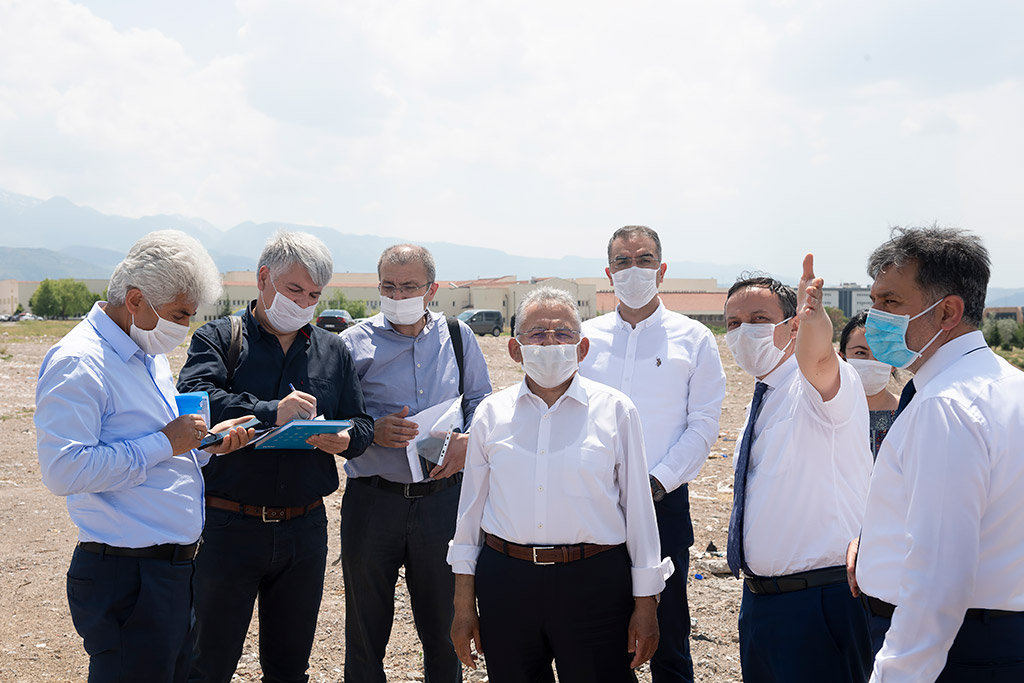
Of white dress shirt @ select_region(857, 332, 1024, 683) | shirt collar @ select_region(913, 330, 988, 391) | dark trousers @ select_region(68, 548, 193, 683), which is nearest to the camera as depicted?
white dress shirt @ select_region(857, 332, 1024, 683)

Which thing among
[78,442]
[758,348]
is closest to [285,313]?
[78,442]

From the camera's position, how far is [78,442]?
7.88 feet

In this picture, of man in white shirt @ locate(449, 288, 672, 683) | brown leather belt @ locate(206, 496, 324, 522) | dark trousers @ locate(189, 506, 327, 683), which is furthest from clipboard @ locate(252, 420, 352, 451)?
man in white shirt @ locate(449, 288, 672, 683)

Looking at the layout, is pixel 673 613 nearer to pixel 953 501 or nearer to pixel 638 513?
pixel 638 513

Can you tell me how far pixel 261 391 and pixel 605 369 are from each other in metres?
1.73

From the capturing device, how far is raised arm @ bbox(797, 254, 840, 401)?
2.43 meters

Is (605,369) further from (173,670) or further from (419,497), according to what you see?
(173,670)

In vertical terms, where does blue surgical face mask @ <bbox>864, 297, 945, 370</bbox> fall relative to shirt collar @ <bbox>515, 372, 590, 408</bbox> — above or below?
above

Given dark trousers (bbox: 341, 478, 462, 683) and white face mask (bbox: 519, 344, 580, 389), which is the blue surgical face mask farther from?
dark trousers (bbox: 341, 478, 462, 683)

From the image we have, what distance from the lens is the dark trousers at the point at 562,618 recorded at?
2.49 metres

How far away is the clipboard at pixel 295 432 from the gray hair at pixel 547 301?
832 mm

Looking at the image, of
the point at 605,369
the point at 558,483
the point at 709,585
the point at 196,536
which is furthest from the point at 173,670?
the point at 709,585

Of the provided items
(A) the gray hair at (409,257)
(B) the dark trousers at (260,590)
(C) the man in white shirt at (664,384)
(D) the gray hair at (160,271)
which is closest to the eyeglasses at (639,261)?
(C) the man in white shirt at (664,384)

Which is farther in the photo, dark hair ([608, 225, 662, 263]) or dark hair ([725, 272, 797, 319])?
dark hair ([608, 225, 662, 263])
